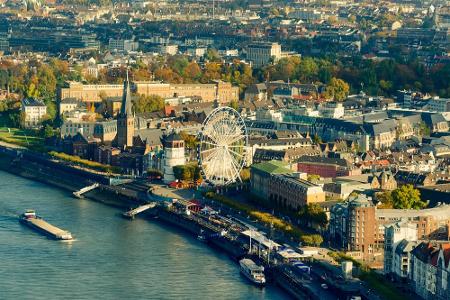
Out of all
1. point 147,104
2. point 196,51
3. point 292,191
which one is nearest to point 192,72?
point 147,104

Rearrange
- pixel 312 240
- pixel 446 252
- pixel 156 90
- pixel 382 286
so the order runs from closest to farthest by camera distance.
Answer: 1. pixel 446 252
2. pixel 382 286
3. pixel 312 240
4. pixel 156 90

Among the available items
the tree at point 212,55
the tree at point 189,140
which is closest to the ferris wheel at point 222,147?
the tree at point 189,140

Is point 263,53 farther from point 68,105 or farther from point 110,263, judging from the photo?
point 110,263

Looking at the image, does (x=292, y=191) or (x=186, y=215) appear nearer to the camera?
(x=292, y=191)

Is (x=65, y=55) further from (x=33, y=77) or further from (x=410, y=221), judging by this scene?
(x=410, y=221)

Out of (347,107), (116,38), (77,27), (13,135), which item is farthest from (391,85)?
(77,27)
